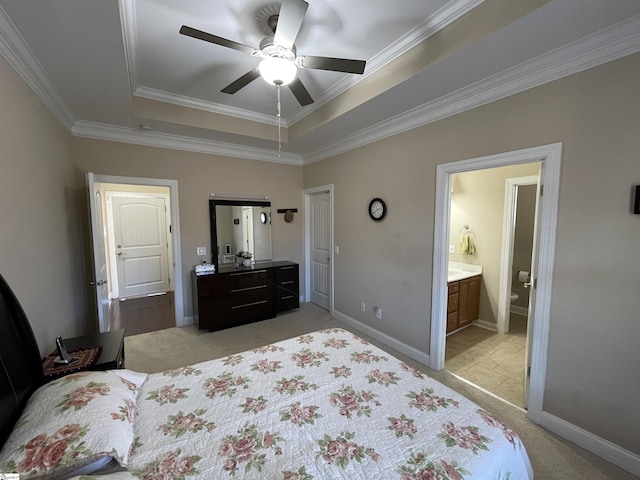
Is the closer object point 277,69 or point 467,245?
point 277,69

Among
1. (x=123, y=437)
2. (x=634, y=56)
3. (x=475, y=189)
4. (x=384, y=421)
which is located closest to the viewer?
(x=123, y=437)

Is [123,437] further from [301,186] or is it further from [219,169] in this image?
[301,186]

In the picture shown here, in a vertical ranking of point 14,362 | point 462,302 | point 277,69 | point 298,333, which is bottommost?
point 298,333

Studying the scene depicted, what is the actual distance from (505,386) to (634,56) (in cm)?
258

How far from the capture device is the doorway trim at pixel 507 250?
3.43m

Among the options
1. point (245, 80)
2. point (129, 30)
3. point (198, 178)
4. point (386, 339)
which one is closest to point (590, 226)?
point (386, 339)

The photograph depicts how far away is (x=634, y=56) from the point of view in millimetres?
1518

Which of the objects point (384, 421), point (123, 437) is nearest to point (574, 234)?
point (384, 421)

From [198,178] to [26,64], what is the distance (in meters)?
2.05

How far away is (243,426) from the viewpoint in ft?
3.87

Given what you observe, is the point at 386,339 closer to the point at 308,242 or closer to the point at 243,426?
the point at 308,242

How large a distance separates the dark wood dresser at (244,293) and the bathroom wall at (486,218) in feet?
8.55

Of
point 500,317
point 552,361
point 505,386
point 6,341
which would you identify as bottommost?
point 505,386

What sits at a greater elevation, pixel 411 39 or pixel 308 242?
pixel 411 39
